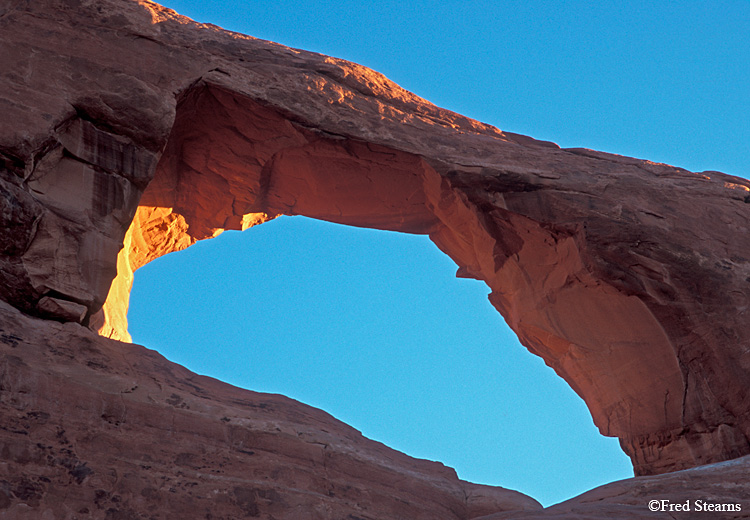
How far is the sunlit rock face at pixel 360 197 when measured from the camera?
445 inches

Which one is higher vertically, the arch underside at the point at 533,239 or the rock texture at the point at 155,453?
the arch underside at the point at 533,239

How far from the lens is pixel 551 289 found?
575 inches

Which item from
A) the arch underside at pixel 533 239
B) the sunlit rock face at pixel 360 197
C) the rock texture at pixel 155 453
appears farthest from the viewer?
the arch underside at pixel 533 239

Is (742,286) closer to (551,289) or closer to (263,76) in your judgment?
(551,289)

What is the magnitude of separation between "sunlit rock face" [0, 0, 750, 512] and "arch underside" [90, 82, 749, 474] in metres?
0.04

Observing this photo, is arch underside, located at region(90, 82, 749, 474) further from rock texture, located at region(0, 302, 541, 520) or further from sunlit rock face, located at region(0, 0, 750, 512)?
rock texture, located at region(0, 302, 541, 520)

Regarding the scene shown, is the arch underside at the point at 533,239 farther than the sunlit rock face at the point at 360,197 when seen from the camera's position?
Yes

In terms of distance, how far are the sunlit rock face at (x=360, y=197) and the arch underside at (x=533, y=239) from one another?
0.04 meters

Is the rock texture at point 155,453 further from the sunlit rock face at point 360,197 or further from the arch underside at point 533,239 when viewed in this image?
the arch underside at point 533,239

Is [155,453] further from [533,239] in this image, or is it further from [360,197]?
[533,239]

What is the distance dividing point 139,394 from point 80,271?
260 centimetres

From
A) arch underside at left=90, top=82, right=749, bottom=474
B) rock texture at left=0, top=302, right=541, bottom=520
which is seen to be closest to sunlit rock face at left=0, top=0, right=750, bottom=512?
arch underside at left=90, top=82, right=749, bottom=474

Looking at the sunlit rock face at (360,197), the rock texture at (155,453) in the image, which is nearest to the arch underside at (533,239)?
the sunlit rock face at (360,197)

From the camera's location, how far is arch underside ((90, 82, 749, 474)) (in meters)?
13.1
